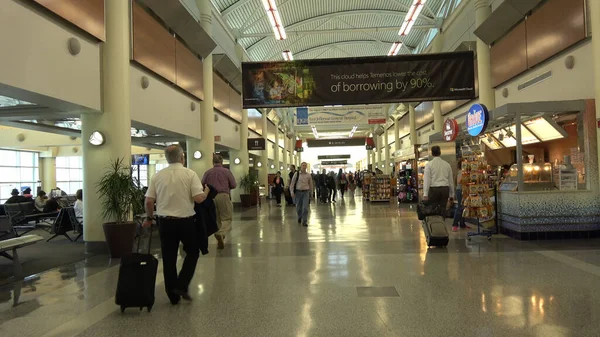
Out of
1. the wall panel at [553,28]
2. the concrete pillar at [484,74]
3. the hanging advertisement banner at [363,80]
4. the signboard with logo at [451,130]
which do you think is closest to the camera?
the wall panel at [553,28]

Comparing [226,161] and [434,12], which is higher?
[434,12]

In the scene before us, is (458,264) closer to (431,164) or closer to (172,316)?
(431,164)

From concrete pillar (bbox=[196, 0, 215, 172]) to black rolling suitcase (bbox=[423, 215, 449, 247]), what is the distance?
7.80 meters

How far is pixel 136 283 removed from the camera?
3.94 meters

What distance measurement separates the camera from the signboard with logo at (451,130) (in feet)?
32.7

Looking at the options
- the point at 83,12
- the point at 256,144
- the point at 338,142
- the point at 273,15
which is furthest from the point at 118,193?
the point at 338,142

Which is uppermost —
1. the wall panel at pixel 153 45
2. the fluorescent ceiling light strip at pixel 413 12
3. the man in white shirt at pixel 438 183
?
the fluorescent ceiling light strip at pixel 413 12

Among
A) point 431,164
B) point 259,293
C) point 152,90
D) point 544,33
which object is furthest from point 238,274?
point 544,33

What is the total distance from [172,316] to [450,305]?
2504 mm

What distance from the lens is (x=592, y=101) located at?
7.30 meters

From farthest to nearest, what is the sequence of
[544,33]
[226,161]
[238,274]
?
[226,161] → [544,33] → [238,274]

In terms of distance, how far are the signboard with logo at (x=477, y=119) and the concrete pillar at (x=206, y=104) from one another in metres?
7.62

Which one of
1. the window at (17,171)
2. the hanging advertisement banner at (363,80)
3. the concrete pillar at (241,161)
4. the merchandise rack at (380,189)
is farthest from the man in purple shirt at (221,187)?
the window at (17,171)

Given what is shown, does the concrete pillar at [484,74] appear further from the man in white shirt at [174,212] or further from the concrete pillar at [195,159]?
the man in white shirt at [174,212]
